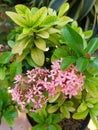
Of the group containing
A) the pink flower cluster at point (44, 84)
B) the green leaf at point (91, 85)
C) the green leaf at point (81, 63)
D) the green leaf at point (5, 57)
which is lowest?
the green leaf at point (91, 85)

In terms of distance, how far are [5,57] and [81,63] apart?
25 cm

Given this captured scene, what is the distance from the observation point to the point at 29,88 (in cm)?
92

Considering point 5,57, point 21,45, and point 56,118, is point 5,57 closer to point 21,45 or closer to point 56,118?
point 21,45

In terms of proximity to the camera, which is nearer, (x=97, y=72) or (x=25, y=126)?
(x=97, y=72)

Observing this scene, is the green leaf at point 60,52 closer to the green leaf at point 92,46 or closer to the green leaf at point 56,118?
the green leaf at point 92,46

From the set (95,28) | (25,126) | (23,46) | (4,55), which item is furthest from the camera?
(95,28)

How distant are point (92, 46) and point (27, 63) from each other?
0.74ft

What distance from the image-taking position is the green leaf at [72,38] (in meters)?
0.84

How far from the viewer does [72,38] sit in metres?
0.84

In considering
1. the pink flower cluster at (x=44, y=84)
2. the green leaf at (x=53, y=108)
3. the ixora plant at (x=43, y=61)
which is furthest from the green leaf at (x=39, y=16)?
the green leaf at (x=53, y=108)

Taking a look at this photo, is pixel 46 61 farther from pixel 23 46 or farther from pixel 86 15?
pixel 86 15

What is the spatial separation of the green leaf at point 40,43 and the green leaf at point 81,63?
0.33ft

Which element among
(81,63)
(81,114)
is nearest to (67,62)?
(81,63)

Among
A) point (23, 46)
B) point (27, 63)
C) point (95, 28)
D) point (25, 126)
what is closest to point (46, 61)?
point (27, 63)
